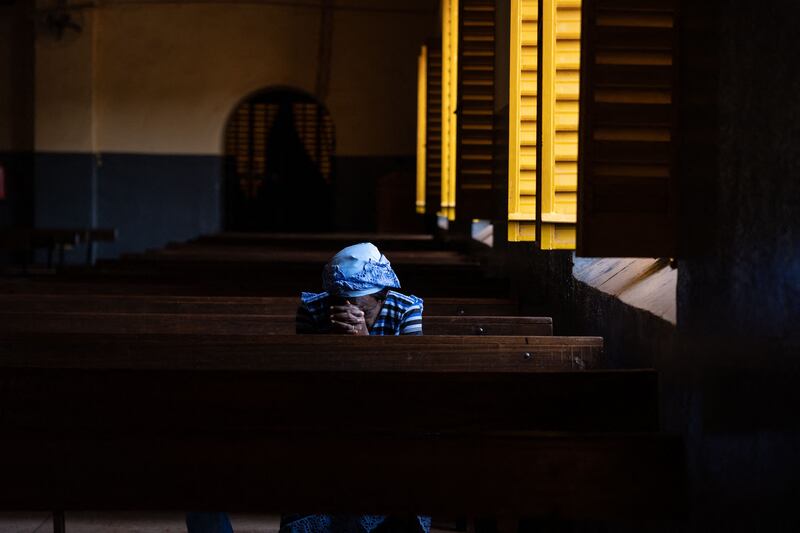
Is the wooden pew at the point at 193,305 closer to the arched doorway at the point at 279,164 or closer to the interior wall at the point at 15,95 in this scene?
the arched doorway at the point at 279,164

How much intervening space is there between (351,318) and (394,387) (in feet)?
2.51

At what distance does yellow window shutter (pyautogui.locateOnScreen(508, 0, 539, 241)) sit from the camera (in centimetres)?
401

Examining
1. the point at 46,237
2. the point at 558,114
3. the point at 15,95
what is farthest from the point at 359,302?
the point at 15,95

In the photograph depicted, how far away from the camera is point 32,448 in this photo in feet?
6.40

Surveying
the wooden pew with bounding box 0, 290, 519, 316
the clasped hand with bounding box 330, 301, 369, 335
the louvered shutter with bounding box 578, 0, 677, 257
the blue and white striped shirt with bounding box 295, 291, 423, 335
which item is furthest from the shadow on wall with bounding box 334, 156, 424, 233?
the louvered shutter with bounding box 578, 0, 677, 257

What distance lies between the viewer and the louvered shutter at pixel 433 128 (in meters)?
8.26

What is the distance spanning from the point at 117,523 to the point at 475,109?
267 centimetres

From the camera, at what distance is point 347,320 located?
9.72 feet

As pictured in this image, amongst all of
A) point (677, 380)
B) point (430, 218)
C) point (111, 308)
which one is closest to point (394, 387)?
point (677, 380)

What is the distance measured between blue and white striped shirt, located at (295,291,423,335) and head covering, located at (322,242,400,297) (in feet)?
→ 0.29

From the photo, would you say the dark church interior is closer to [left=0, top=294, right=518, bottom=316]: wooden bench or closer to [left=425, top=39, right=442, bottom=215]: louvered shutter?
[left=0, top=294, right=518, bottom=316]: wooden bench

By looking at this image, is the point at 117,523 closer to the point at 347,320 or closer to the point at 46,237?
the point at 347,320

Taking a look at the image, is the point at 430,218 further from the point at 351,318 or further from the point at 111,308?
the point at 351,318

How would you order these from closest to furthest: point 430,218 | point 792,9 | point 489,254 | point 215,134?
point 792,9
point 489,254
point 430,218
point 215,134
